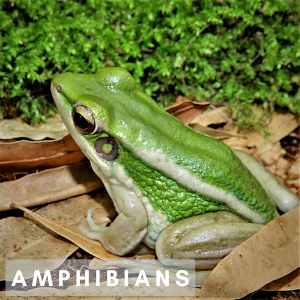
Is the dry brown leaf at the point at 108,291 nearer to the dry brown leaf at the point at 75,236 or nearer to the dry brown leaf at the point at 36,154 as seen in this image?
the dry brown leaf at the point at 75,236

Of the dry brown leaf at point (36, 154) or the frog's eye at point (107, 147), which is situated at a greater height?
the frog's eye at point (107, 147)

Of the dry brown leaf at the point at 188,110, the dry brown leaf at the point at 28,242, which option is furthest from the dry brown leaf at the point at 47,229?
the dry brown leaf at the point at 188,110

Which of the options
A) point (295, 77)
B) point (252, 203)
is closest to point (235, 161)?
point (252, 203)

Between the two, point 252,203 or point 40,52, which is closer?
point 252,203

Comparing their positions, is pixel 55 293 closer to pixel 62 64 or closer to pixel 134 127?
pixel 134 127

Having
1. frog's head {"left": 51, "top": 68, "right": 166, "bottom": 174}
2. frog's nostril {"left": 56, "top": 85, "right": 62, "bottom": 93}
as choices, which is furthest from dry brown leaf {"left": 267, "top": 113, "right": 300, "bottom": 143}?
frog's nostril {"left": 56, "top": 85, "right": 62, "bottom": 93}

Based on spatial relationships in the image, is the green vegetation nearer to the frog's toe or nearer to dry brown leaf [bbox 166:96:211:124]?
dry brown leaf [bbox 166:96:211:124]

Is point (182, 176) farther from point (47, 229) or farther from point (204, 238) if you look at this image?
point (47, 229)
